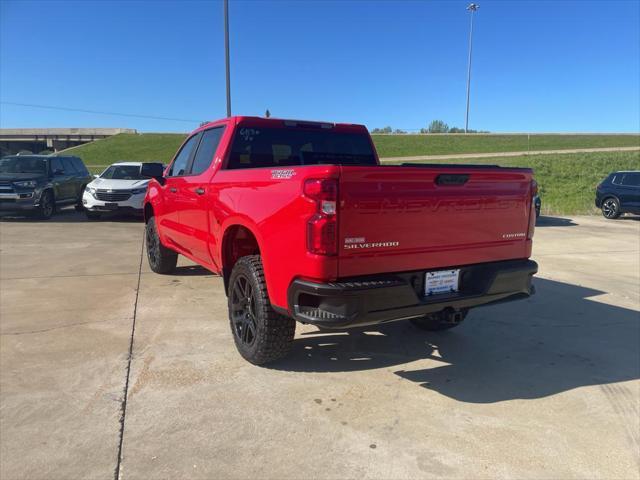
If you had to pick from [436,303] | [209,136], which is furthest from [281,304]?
[209,136]

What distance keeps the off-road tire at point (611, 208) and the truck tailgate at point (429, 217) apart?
13961 millimetres

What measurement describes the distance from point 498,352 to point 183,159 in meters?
3.96

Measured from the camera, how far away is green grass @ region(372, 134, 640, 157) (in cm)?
5067

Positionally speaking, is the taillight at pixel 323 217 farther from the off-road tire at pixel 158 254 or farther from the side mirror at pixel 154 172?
the off-road tire at pixel 158 254

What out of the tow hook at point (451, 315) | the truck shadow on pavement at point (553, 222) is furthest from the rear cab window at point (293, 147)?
the truck shadow on pavement at point (553, 222)

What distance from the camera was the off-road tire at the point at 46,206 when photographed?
40.9 feet

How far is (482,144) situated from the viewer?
55.5m

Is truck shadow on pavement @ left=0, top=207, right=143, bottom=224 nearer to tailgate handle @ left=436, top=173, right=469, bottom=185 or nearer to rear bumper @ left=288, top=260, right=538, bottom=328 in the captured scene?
rear bumper @ left=288, top=260, right=538, bottom=328

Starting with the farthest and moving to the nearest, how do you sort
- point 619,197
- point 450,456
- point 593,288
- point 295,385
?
point 619,197 → point 593,288 → point 295,385 → point 450,456

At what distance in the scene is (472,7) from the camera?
59750 mm

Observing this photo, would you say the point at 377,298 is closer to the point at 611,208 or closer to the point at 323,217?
the point at 323,217

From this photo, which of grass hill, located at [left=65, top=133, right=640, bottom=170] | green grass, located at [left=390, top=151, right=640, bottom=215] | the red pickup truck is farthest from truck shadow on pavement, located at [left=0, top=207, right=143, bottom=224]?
grass hill, located at [left=65, top=133, right=640, bottom=170]

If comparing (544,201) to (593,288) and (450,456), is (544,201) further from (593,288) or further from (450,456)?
(450,456)

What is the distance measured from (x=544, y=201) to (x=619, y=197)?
4460 mm
